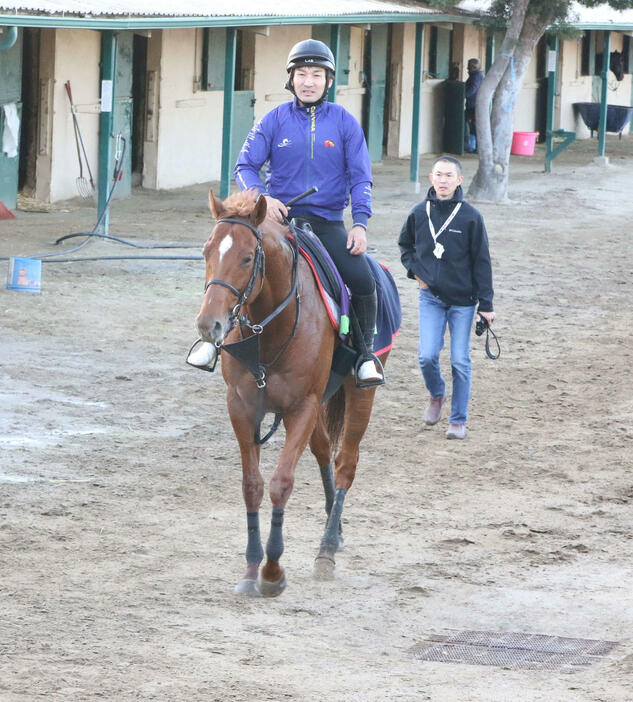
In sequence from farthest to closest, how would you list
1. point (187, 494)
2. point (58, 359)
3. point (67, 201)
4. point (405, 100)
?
point (405, 100) → point (67, 201) → point (58, 359) → point (187, 494)

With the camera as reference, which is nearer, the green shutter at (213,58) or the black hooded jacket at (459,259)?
the black hooded jacket at (459,259)

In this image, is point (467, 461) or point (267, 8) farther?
point (267, 8)

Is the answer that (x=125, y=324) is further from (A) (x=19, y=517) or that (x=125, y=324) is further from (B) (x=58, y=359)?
(A) (x=19, y=517)

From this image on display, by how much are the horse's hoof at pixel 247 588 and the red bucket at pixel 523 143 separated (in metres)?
24.7

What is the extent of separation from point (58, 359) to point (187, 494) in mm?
3234

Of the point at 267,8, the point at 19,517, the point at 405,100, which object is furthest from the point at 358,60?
the point at 19,517

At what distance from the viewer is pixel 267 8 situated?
19078mm

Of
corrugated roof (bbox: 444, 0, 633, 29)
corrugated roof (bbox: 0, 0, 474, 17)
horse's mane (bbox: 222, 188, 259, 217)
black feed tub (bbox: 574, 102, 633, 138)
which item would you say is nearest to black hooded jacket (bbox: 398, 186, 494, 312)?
horse's mane (bbox: 222, 188, 259, 217)

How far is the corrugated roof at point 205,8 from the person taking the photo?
1452 cm

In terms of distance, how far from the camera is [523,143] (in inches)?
1163

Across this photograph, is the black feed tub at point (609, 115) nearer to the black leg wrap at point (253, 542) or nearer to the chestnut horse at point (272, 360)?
the chestnut horse at point (272, 360)

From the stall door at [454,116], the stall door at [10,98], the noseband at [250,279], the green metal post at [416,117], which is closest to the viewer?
the noseband at [250,279]

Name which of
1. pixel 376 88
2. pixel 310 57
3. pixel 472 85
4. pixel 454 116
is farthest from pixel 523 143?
pixel 310 57

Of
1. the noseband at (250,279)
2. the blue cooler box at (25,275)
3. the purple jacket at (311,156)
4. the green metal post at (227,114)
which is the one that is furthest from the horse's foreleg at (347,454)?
→ the green metal post at (227,114)
